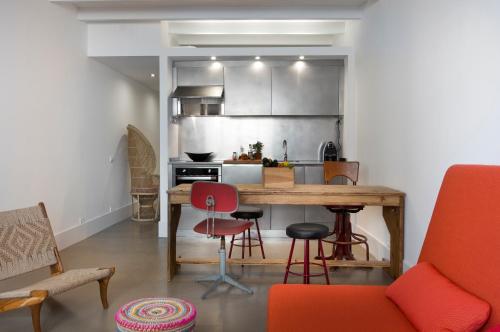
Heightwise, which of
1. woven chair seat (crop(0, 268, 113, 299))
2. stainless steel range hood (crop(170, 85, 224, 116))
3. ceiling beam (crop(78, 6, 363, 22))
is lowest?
woven chair seat (crop(0, 268, 113, 299))

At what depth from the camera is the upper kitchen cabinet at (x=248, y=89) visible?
20.4ft

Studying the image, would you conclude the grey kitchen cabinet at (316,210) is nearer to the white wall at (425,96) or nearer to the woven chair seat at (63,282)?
the white wall at (425,96)

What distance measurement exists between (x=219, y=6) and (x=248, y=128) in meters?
1.99

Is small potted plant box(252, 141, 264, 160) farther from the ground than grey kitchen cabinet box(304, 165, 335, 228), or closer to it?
farther from the ground

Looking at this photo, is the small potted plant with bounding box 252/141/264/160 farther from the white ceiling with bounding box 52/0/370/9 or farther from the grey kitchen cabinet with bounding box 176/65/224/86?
A: the white ceiling with bounding box 52/0/370/9

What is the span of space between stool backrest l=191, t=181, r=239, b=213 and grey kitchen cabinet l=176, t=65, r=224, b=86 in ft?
10.5

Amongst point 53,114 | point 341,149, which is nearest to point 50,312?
point 53,114

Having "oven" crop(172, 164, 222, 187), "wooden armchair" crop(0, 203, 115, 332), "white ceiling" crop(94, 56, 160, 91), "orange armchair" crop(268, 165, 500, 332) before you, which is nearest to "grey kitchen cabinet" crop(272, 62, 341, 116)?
"oven" crop(172, 164, 222, 187)

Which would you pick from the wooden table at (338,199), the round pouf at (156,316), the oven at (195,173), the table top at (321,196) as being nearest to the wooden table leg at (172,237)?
the wooden table at (338,199)

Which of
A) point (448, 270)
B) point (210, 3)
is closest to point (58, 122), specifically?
point (210, 3)

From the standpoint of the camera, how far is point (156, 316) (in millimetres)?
2164

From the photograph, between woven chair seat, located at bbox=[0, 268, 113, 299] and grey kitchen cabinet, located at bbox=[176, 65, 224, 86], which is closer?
woven chair seat, located at bbox=[0, 268, 113, 299]

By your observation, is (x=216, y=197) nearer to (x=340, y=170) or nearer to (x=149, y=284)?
(x=149, y=284)

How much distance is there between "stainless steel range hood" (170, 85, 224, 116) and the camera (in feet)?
20.0
